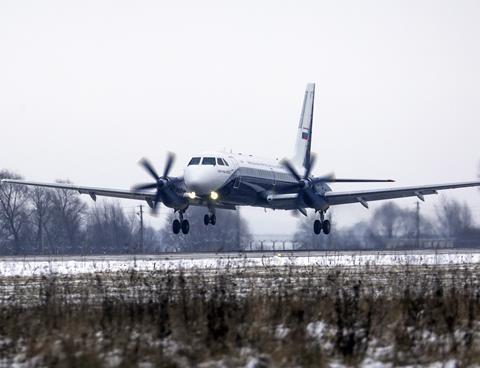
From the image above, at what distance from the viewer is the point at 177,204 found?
51.8 meters

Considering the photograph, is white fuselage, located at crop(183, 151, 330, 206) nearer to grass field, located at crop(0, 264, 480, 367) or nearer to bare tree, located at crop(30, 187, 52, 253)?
grass field, located at crop(0, 264, 480, 367)

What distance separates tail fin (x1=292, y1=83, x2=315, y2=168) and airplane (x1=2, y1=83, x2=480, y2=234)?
5.33 m

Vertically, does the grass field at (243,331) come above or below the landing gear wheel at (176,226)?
below

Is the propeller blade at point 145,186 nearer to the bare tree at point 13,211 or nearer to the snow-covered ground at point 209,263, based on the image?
the snow-covered ground at point 209,263

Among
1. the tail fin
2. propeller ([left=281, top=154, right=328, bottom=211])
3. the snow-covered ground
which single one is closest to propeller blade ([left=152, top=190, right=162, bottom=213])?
the snow-covered ground

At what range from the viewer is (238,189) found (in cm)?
5194

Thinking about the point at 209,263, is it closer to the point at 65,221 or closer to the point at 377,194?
the point at 377,194

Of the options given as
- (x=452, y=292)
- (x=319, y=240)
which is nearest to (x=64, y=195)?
(x=319, y=240)

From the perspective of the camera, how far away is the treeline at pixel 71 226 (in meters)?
83.9

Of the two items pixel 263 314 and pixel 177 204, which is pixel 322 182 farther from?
pixel 263 314

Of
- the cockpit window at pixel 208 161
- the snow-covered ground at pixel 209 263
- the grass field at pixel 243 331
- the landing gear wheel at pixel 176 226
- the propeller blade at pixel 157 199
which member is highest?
the cockpit window at pixel 208 161

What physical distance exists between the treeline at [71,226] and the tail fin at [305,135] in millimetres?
19127

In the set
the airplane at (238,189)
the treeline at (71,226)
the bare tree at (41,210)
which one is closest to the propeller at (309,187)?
the airplane at (238,189)

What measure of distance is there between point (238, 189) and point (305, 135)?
13898mm
